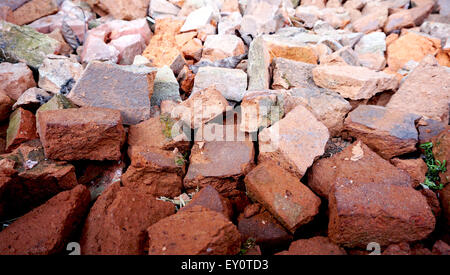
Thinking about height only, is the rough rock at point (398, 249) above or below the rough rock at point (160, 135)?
below

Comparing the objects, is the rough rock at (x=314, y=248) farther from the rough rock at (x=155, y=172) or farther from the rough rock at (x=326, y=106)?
the rough rock at (x=326, y=106)

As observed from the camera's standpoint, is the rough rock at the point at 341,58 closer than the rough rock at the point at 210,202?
No

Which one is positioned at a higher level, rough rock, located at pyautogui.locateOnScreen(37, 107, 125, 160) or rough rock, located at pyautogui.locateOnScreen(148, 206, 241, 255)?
rough rock, located at pyautogui.locateOnScreen(37, 107, 125, 160)

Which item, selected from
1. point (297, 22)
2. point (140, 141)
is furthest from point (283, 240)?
point (297, 22)

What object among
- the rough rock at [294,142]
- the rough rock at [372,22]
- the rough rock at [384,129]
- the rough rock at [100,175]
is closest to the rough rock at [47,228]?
the rough rock at [100,175]

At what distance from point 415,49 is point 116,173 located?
4.69 metres

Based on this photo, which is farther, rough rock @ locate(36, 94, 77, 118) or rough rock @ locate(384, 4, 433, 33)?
rough rock @ locate(384, 4, 433, 33)

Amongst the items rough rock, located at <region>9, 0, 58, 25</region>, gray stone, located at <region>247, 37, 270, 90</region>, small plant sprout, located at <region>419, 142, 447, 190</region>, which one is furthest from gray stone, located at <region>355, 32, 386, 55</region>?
rough rock, located at <region>9, 0, 58, 25</region>

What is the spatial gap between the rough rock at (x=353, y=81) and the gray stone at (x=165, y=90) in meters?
1.61

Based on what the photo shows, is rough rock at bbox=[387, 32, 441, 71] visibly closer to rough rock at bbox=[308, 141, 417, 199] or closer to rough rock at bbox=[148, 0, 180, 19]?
rough rock at bbox=[308, 141, 417, 199]

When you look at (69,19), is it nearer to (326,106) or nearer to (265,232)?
(326,106)

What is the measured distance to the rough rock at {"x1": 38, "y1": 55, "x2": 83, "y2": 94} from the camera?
9.49ft

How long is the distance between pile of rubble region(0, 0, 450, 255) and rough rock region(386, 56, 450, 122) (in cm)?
1

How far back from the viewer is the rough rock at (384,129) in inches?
87.7
